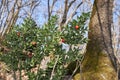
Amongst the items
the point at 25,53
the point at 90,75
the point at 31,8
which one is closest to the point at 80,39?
the point at 25,53

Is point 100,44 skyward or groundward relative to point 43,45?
groundward

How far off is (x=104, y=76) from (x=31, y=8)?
327 inches

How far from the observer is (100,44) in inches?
293

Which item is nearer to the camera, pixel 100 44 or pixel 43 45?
pixel 43 45

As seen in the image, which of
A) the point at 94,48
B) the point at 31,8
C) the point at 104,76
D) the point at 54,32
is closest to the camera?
the point at 54,32

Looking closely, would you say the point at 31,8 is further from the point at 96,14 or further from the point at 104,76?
the point at 104,76

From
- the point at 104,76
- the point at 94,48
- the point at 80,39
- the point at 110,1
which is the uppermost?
the point at 110,1

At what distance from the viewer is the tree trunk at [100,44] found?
7232 millimetres

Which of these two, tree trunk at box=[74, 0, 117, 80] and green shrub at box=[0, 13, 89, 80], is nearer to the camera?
green shrub at box=[0, 13, 89, 80]

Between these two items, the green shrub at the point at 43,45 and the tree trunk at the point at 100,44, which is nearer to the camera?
the green shrub at the point at 43,45

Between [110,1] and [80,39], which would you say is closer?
[80,39]

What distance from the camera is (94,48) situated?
7551mm

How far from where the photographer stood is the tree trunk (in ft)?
23.7

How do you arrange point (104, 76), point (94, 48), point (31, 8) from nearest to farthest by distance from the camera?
1. point (104, 76)
2. point (94, 48)
3. point (31, 8)
